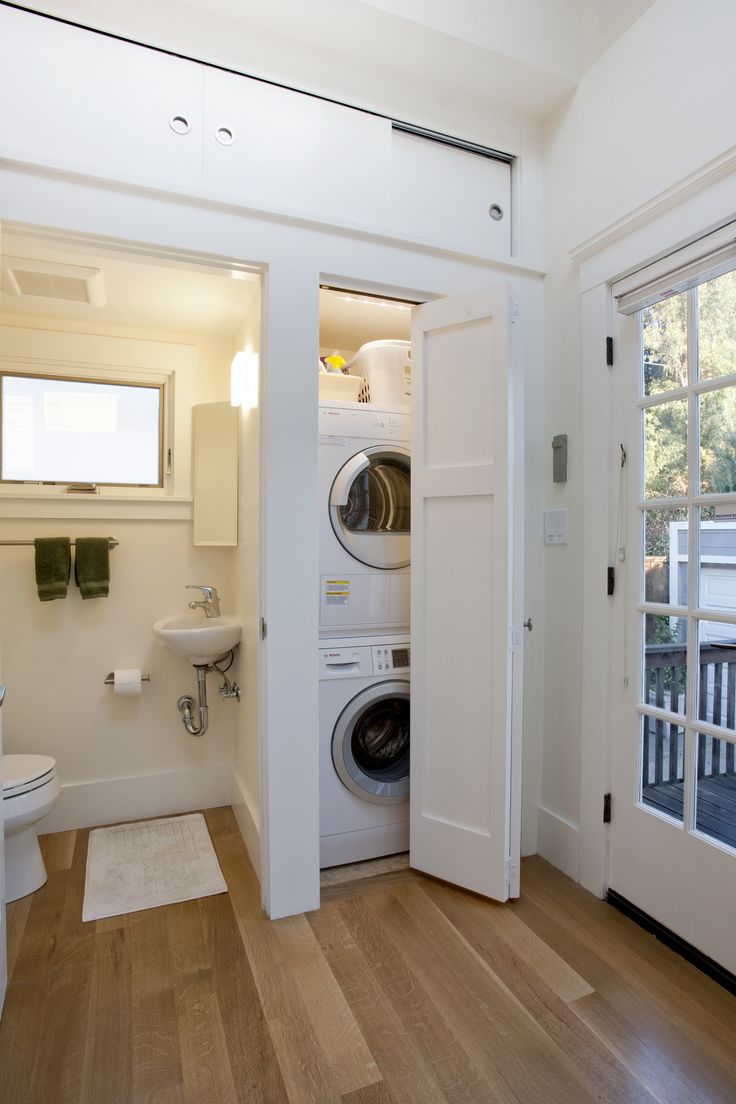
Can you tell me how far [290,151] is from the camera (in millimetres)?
1981

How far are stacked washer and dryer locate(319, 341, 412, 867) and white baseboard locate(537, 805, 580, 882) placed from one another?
1.73 feet

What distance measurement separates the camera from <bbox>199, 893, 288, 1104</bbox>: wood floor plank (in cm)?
135

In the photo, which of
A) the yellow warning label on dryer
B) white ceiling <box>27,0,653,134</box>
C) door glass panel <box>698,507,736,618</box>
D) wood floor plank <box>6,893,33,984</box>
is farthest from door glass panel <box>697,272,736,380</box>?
wood floor plank <box>6,893,33,984</box>

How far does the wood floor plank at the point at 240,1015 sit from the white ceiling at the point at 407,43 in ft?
8.90

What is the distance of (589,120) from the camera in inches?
83.9

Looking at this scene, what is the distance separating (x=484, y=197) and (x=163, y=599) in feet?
7.11

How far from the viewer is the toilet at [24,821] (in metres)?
2.04

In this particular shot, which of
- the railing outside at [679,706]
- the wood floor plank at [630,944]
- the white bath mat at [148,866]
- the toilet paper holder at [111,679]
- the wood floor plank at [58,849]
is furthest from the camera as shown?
the toilet paper holder at [111,679]

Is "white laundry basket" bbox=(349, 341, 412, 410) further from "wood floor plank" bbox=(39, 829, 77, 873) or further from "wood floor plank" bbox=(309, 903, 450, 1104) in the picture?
"wood floor plank" bbox=(39, 829, 77, 873)

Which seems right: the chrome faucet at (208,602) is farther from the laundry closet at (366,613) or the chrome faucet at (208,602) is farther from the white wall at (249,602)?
the laundry closet at (366,613)

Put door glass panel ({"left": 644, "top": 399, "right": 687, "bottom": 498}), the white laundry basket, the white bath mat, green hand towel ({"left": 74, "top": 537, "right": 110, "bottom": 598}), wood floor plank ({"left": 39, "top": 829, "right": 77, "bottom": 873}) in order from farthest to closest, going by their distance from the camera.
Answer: green hand towel ({"left": 74, "top": 537, "right": 110, "bottom": 598}) < the white laundry basket < wood floor plank ({"left": 39, "top": 829, "right": 77, "bottom": 873}) < the white bath mat < door glass panel ({"left": 644, "top": 399, "right": 687, "bottom": 498})

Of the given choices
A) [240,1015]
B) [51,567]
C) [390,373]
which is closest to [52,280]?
[51,567]

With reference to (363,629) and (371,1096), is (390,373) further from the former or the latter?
(371,1096)

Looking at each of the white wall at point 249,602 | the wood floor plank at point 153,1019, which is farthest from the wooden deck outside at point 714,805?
the wood floor plank at point 153,1019
